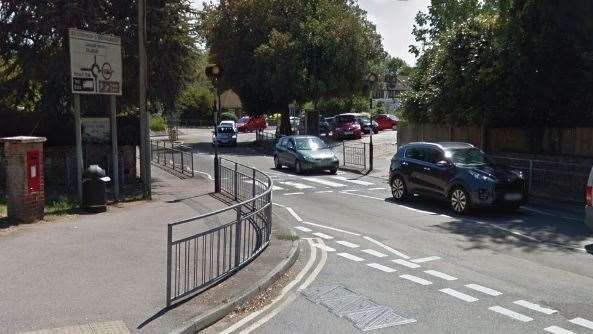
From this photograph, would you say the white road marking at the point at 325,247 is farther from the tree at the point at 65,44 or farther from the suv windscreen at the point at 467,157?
the tree at the point at 65,44

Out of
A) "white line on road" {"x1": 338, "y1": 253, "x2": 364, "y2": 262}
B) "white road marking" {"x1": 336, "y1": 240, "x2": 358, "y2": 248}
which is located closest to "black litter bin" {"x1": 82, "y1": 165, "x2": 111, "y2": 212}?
"white road marking" {"x1": 336, "y1": 240, "x2": 358, "y2": 248}

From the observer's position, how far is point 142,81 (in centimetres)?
1769

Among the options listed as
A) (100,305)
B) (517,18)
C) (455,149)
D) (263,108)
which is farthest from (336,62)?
(100,305)

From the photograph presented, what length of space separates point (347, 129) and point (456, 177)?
87.5 ft

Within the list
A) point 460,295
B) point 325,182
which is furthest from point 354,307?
point 325,182

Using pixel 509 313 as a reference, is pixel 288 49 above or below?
above

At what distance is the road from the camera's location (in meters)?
6.75

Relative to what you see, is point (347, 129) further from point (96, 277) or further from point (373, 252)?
point (96, 277)

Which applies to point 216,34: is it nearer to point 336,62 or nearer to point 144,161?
point 336,62

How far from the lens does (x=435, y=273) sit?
29.4ft

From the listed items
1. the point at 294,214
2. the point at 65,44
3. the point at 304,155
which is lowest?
the point at 294,214

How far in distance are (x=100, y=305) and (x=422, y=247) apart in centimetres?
602

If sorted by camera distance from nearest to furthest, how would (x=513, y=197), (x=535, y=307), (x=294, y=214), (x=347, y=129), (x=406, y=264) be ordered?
(x=535, y=307)
(x=406, y=264)
(x=513, y=197)
(x=294, y=214)
(x=347, y=129)

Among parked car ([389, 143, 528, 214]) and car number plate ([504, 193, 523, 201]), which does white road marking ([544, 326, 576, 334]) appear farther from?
car number plate ([504, 193, 523, 201])
